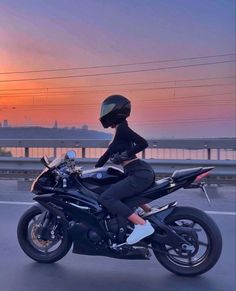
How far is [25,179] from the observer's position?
8.67 metres

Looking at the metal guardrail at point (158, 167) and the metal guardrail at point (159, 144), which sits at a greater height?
the metal guardrail at point (159, 144)

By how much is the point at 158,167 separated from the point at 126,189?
4.39 metres

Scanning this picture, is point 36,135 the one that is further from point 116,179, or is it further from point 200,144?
point 200,144

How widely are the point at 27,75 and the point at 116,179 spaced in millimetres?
2175

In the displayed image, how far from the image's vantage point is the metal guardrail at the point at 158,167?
8062mm

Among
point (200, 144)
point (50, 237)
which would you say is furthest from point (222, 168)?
point (50, 237)

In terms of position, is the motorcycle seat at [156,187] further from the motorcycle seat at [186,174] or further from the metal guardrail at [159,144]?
the metal guardrail at [159,144]

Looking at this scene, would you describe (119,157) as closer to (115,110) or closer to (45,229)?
(115,110)

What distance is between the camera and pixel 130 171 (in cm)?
402

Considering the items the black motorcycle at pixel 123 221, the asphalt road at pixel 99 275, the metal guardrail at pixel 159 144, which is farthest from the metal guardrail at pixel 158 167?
the black motorcycle at pixel 123 221

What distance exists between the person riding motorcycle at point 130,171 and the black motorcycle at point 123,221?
0.26 ft

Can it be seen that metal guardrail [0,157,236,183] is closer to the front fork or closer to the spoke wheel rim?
the front fork

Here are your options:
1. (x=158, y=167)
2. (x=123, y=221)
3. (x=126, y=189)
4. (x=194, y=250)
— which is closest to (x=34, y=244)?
(x=123, y=221)

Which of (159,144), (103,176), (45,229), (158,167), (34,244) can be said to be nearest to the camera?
(103,176)
